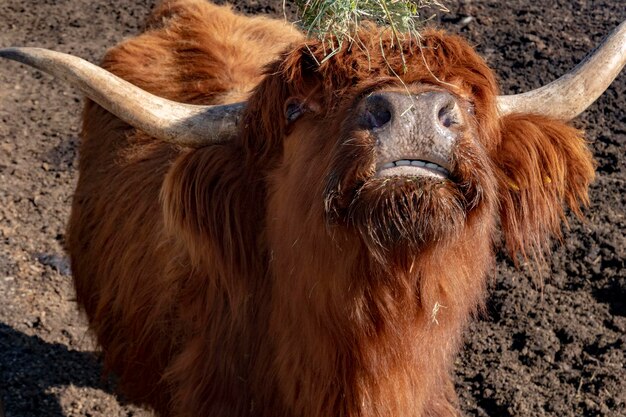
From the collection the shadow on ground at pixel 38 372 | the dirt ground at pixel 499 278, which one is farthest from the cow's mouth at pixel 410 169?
the shadow on ground at pixel 38 372

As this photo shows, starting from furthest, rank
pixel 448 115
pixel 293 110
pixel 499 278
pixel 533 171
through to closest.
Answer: pixel 499 278 < pixel 533 171 < pixel 293 110 < pixel 448 115

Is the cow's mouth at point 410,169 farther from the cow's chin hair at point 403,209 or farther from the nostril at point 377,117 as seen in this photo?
the nostril at point 377,117

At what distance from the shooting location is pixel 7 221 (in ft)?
22.4

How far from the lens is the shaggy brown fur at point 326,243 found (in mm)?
2893

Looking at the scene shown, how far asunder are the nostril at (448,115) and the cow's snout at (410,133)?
2cm

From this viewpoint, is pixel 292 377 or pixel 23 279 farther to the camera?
pixel 23 279

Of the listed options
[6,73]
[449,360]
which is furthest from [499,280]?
[6,73]

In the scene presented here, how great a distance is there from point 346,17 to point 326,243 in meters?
0.83

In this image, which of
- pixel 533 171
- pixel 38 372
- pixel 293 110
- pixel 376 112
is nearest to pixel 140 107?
pixel 293 110

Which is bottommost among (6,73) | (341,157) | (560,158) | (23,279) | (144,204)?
(23,279)

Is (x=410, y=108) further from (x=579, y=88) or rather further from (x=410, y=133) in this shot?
(x=579, y=88)

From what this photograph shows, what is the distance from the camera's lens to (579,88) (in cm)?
374

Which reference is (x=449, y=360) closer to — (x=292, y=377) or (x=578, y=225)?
(x=292, y=377)

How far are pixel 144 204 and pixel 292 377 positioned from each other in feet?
4.95
